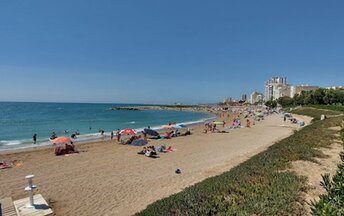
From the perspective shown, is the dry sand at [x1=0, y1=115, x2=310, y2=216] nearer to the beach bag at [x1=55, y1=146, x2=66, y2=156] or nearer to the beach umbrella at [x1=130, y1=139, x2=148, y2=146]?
the beach bag at [x1=55, y1=146, x2=66, y2=156]

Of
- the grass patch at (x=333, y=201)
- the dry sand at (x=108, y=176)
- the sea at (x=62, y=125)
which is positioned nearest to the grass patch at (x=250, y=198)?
the grass patch at (x=333, y=201)

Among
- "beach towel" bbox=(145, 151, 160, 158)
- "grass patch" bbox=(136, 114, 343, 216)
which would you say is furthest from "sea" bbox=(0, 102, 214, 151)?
"grass patch" bbox=(136, 114, 343, 216)

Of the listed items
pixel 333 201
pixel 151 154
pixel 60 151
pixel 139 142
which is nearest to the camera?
pixel 333 201

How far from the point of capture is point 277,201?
5.32 meters

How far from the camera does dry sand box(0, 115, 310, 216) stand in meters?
9.79

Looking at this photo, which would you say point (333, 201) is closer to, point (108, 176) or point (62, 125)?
Answer: point (108, 176)

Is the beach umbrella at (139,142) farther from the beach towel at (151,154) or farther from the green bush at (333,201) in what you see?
the green bush at (333,201)

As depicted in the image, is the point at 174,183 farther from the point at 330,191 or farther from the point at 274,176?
the point at 330,191

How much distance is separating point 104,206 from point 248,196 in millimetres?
5931

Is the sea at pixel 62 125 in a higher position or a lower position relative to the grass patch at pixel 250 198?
lower

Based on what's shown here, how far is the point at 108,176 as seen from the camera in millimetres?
13453

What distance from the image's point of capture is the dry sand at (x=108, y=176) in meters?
9.79

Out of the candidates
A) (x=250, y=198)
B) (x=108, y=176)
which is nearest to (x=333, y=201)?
(x=250, y=198)

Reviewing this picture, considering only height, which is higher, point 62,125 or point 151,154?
point 151,154
